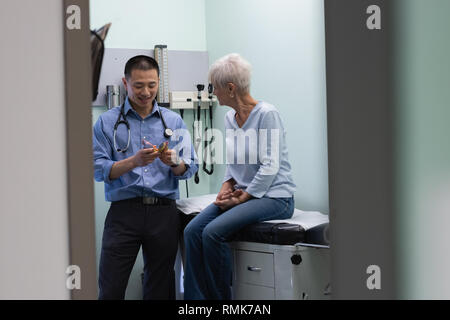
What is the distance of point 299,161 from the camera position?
191 centimetres

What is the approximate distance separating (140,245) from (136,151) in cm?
29

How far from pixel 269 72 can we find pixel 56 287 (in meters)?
1.07

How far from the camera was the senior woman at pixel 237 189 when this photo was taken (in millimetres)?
1845

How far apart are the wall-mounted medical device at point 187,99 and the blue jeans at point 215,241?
362mm

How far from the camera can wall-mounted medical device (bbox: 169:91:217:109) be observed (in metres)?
1.92

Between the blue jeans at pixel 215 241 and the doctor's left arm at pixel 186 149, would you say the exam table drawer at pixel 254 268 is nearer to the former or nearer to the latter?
the blue jeans at pixel 215 241

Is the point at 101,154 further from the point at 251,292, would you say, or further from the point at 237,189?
the point at 251,292

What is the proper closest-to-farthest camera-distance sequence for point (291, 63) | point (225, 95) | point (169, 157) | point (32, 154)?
point (32, 154) → point (169, 157) → point (225, 95) → point (291, 63)

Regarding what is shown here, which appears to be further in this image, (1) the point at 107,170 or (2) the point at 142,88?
(2) the point at 142,88

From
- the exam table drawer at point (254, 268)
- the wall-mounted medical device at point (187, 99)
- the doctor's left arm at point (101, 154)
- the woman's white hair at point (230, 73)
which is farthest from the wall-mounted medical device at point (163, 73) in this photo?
the exam table drawer at point (254, 268)

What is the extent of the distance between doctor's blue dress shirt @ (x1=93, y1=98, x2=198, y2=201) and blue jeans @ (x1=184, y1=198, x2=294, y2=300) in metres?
0.17

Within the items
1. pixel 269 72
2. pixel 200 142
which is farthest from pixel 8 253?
pixel 269 72

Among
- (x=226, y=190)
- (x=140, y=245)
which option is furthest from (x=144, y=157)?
(x=226, y=190)

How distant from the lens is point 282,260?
1.83 metres
